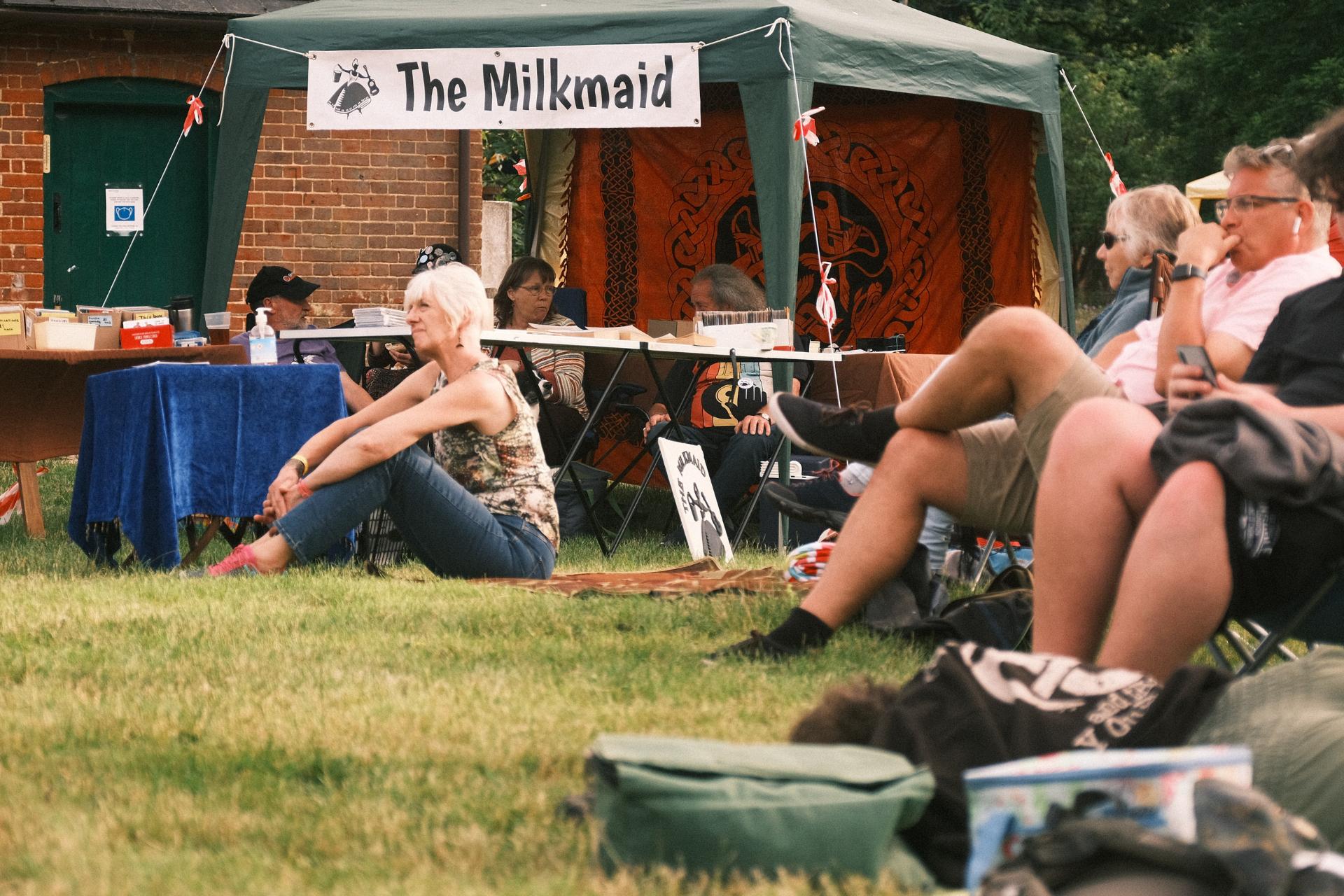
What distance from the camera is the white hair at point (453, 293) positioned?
475 cm

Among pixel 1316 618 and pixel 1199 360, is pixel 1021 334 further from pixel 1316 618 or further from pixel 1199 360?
pixel 1316 618

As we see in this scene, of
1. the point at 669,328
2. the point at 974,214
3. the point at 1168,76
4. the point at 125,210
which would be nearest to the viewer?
the point at 669,328

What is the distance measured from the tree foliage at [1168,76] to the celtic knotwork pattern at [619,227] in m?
11.4

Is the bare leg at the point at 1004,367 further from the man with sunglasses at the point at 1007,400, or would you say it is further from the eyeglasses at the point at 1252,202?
the eyeglasses at the point at 1252,202

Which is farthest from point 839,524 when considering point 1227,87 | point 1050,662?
point 1227,87

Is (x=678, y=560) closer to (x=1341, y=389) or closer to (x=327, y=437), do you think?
(x=327, y=437)

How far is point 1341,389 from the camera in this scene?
2684 millimetres

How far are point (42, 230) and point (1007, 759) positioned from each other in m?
10.2

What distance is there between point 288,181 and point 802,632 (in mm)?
8684

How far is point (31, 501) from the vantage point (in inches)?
259

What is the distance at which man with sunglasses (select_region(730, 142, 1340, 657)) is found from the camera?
3.14 metres

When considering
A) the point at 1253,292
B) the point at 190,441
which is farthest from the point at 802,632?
the point at 190,441

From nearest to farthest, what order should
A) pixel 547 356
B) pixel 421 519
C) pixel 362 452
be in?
1. pixel 362 452
2. pixel 421 519
3. pixel 547 356

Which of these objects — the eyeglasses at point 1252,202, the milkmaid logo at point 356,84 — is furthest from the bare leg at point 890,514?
the milkmaid logo at point 356,84
